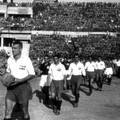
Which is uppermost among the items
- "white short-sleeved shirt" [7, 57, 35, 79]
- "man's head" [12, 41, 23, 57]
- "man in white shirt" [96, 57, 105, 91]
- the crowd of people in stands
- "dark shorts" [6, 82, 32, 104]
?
"man's head" [12, 41, 23, 57]

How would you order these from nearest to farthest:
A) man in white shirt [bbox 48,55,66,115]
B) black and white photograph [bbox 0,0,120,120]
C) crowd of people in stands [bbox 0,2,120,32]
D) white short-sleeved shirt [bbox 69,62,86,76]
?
1. black and white photograph [bbox 0,0,120,120]
2. man in white shirt [bbox 48,55,66,115]
3. white short-sleeved shirt [bbox 69,62,86,76]
4. crowd of people in stands [bbox 0,2,120,32]

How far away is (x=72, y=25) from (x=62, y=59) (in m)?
13.6

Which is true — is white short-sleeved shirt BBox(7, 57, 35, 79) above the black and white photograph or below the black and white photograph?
above

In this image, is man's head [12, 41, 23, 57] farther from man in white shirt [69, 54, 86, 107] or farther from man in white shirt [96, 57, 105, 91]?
man in white shirt [96, 57, 105, 91]

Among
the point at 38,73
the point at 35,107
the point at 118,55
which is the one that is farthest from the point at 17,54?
the point at 118,55

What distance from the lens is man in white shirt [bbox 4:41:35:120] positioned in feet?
27.4

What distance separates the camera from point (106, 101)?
51.3ft

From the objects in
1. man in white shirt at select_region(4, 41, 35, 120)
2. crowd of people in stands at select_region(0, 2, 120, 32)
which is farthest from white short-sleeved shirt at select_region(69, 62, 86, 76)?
crowd of people in stands at select_region(0, 2, 120, 32)

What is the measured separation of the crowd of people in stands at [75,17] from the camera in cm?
3812

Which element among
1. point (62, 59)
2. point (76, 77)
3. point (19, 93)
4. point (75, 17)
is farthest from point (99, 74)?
point (75, 17)

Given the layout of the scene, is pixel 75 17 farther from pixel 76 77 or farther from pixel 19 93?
pixel 19 93

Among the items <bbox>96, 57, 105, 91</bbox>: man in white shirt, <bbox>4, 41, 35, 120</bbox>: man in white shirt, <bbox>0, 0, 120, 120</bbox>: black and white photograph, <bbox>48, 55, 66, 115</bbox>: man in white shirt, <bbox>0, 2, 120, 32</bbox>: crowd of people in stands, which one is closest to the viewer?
<bbox>4, 41, 35, 120</bbox>: man in white shirt

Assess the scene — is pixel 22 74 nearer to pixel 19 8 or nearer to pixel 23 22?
pixel 23 22

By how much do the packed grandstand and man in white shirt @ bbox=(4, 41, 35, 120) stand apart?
943 inches
